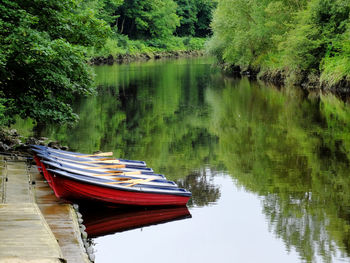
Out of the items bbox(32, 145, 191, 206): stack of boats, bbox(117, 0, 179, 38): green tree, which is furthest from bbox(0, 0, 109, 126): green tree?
bbox(117, 0, 179, 38): green tree

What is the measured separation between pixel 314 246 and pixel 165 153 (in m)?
8.54

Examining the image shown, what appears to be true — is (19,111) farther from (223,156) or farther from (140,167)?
(223,156)

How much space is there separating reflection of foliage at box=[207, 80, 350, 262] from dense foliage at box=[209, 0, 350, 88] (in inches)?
239

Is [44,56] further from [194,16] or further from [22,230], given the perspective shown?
[194,16]

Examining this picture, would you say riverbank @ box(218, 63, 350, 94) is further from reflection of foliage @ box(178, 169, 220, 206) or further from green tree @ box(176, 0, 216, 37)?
green tree @ box(176, 0, 216, 37)

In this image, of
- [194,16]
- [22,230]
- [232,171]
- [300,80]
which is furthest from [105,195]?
[194,16]

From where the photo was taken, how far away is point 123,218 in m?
11.7

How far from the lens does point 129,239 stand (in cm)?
1087

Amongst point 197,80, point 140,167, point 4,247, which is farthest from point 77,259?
point 197,80

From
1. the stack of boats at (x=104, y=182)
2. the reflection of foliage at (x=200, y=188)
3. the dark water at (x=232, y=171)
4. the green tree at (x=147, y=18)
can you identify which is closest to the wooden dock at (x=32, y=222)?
the stack of boats at (x=104, y=182)

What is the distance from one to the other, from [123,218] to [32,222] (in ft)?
10.6

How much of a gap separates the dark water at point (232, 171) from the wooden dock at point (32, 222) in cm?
100

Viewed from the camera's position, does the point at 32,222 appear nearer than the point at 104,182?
Yes

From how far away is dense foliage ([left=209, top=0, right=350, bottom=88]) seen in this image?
3581cm
